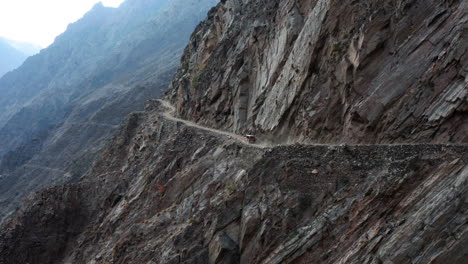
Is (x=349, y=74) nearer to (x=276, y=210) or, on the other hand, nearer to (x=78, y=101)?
(x=276, y=210)

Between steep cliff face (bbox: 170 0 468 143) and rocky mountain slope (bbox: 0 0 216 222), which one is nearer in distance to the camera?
steep cliff face (bbox: 170 0 468 143)

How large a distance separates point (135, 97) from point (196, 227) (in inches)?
3767

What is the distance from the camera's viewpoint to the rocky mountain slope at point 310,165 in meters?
14.9

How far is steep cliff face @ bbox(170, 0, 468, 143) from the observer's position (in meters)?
17.1

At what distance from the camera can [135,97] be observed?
112 metres

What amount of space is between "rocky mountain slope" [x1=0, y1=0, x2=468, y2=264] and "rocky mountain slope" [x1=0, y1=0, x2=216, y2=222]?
47.1m

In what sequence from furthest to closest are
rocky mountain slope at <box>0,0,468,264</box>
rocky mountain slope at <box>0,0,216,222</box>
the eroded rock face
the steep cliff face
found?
rocky mountain slope at <box>0,0,216,222</box> → the steep cliff face → rocky mountain slope at <box>0,0,468,264</box> → the eroded rock face

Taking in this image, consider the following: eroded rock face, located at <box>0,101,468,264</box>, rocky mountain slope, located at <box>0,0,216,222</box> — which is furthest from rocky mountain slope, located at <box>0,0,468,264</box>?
rocky mountain slope, located at <box>0,0,216,222</box>

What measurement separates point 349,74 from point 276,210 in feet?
28.9

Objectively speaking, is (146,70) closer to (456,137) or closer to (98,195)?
(98,195)

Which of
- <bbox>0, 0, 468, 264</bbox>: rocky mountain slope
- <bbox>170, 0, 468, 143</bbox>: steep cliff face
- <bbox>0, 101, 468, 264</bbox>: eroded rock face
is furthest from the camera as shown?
<bbox>170, 0, 468, 143</bbox>: steep cliff face

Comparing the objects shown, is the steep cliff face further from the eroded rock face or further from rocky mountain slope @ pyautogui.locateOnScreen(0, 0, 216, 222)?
rocky mountain slope @ pyautogui.locateOnScreen(0, 0, 216, 222)

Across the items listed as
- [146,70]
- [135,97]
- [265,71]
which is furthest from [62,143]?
[265,71]

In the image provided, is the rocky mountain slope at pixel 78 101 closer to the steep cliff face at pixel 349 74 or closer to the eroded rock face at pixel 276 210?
the eroded rock face at pixel 276 210
